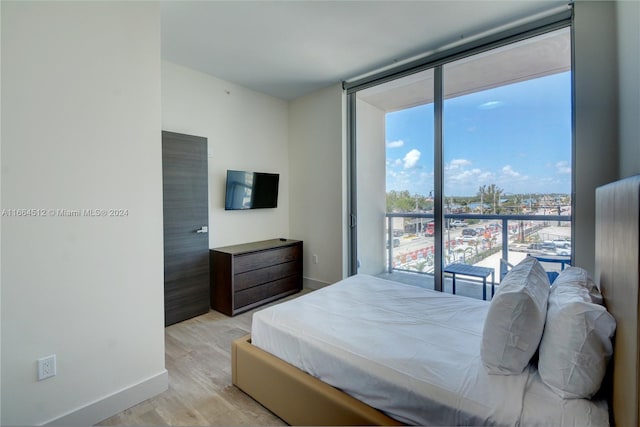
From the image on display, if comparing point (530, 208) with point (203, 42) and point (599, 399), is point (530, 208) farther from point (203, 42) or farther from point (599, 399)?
point (203, 42)

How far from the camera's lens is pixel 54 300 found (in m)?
1.52

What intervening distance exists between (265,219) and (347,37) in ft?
8.74

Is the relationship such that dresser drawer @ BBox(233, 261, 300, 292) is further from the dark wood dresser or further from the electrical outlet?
the electrical outlet

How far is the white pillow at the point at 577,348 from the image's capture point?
1.01 meters

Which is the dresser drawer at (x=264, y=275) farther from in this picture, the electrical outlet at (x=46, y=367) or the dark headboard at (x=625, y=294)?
the dark headboard at (x=625, y=294)

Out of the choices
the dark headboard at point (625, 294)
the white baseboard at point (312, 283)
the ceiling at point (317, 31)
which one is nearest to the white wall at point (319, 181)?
the white baseboard at point (312, 283)

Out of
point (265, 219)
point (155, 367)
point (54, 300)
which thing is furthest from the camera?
point (265, 219)

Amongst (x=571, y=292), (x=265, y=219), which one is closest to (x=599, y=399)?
(x=571, y=292)

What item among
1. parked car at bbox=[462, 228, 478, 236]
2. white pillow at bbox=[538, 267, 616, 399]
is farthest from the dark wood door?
white pillow at bbox=[538, 267, 616, 399]

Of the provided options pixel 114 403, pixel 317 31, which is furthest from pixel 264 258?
pixel 317 31

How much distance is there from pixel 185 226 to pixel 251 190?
1.08 metres

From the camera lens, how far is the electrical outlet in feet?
4.86

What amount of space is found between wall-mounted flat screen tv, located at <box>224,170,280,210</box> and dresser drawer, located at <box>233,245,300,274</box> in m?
0.74

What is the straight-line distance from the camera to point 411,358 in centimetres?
137
